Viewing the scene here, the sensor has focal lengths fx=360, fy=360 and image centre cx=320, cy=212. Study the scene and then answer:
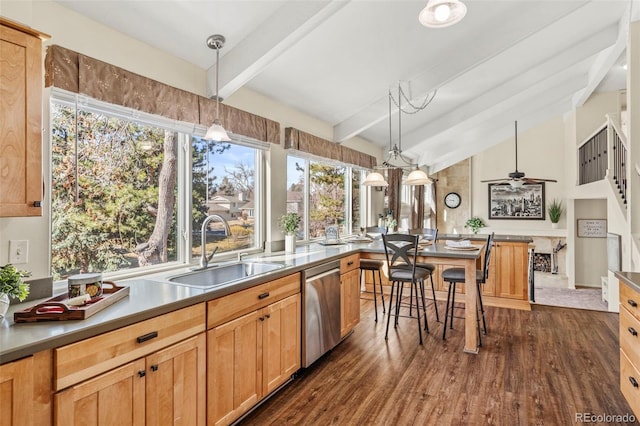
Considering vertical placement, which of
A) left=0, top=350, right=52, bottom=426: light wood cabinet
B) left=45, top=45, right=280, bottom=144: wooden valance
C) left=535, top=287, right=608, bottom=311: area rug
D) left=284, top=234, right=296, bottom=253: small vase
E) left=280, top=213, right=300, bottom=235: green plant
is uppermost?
left=45, top=45, right=280, bottom=144: wooden valance

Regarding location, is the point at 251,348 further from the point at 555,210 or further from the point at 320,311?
the point at 555,210

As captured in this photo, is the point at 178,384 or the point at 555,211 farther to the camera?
the point at 555,211

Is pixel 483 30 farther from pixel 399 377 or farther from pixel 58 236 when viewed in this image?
pixel 58 236

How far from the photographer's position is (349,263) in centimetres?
358

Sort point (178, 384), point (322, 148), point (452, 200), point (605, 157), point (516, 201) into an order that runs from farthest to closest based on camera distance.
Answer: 1. point (452, 200)
2. point (516, 201)
3. point (605, 157)
4. point (322, 148)
5. point (178, 384)

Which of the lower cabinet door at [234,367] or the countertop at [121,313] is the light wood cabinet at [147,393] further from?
the countertop at [121,313]

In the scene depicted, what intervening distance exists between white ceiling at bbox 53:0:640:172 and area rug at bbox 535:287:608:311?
3.35m

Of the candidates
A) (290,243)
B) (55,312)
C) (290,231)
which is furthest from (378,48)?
(55,312)

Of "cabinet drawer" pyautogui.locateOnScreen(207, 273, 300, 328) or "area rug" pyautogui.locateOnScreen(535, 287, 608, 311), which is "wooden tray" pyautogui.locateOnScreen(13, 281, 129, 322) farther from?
"area rug" pyautogui.locateOnScreen(535, 287, 608, 311)

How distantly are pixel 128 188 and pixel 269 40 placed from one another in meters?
1.43

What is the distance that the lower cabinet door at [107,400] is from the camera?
4.34 feet

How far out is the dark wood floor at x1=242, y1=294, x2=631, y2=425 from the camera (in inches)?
91.4

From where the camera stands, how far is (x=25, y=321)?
1416mm

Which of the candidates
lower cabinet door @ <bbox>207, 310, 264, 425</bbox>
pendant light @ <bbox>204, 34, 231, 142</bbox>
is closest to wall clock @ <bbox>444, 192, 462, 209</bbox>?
pendant light @ <bbox>204, 34, 231, 142</bbox>
